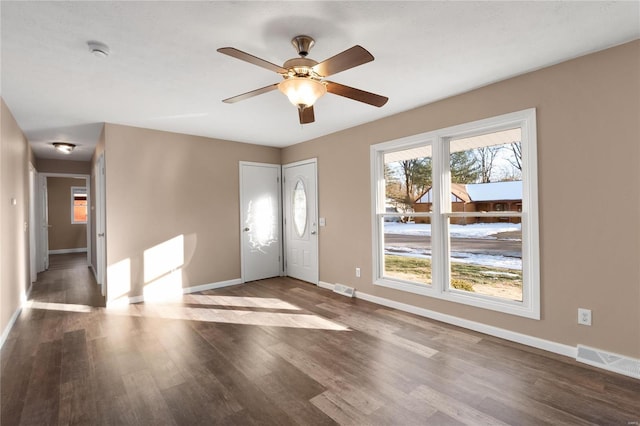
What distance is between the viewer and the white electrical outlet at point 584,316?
2586mm

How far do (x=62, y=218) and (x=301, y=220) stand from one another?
8.42 m

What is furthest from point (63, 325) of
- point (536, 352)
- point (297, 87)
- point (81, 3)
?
point (536, 352)

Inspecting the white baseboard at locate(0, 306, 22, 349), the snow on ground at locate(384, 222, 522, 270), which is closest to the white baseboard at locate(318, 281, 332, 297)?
the snow on ground at locate(384, 222, 522, 270)

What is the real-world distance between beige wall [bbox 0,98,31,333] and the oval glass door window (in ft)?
12.4

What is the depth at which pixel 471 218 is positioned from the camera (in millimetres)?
3424

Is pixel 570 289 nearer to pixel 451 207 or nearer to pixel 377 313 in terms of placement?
pixel 451 207

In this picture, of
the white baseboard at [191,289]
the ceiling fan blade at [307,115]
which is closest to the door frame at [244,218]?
the white baseboard at [191,289]

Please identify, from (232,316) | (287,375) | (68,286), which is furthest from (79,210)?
(287,375)

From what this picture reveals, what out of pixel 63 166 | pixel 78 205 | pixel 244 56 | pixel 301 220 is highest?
pixel 63 166

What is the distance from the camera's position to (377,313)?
3861mm

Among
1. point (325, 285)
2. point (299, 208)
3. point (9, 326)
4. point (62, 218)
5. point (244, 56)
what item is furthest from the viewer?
point (62, 218)

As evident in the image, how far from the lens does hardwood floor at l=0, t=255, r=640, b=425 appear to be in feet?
6.50

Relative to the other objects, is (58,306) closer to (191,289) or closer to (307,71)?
(191,289)

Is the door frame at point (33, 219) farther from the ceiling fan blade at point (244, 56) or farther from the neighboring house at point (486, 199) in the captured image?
the neighboring house at point (486, 199)
